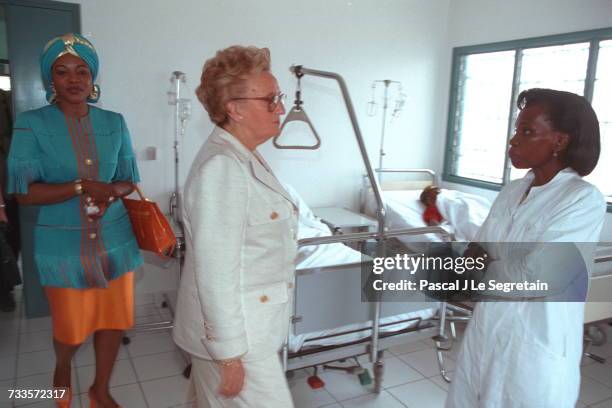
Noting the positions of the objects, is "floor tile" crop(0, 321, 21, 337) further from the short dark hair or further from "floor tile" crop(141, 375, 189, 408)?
the short dark hair

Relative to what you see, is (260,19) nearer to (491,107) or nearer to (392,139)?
(392,139)

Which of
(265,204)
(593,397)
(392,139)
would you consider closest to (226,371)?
(265,204)

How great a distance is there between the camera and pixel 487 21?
14.7 ft

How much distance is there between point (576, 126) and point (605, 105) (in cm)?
277

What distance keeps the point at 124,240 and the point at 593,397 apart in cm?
266

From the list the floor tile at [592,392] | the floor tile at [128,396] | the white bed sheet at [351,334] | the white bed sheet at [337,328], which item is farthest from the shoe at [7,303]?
the floor tile at [592,392]

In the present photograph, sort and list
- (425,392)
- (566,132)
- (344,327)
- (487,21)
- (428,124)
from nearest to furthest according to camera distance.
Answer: (566,132) < (344,327) < (425,392) < (487,21) < (428,124)

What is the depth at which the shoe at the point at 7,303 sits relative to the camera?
332 cm

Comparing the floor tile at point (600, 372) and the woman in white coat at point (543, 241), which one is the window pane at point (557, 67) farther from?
the woman in white coat at point (543, 241)

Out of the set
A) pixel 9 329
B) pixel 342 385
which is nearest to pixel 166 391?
pixel 342 385

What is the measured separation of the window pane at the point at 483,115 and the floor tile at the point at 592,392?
219 cm

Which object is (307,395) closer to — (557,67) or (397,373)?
(397,373)

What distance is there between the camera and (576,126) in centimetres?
147

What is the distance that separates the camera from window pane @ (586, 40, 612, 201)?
12.0ft
